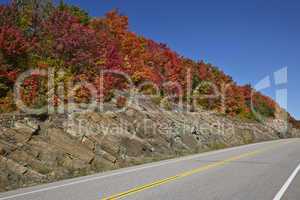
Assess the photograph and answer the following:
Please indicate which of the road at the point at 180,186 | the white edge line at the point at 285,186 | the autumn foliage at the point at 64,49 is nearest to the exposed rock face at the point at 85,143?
the autumn foliage at the point at 64,49

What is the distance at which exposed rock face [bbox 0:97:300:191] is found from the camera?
12.9m

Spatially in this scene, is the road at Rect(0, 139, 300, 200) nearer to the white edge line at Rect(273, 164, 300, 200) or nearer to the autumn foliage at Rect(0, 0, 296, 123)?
the white edge line at Rect(273, 164, 300, 200)

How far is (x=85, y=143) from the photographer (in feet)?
56.4

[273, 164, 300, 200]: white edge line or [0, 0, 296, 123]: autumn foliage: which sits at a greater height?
[0, 0, 296, 123]: autumn foliage

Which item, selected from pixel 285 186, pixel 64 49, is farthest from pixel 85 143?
pixel 285 186

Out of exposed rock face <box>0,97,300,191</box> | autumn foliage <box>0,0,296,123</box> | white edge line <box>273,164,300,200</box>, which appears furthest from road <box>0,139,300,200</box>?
autumn foliage <box>0,0,296,123</box>

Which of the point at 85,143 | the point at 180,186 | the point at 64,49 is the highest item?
the point at 64,49

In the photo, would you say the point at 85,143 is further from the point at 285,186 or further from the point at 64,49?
the point at 285,186

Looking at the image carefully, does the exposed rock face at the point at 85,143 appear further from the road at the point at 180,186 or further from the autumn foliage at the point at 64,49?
the road at the point at 180,186

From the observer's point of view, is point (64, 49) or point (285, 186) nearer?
point (285, 186)

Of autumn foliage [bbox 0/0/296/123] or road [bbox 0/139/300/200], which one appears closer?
road [bbox 0/139/300/200]

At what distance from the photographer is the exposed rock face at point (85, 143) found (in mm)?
12922

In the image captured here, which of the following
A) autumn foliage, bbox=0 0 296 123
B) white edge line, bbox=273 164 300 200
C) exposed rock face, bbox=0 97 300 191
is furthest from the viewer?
autumn foliage, bbox=0 0 296 123

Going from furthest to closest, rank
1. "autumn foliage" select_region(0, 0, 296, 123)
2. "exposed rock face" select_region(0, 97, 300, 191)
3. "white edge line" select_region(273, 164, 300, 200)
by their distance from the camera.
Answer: "autumn foliage" select_region(0, 0, 296, 123) < "exposed rock face" select_region(0, 97, 300, 191) < "white edge line" select_region(273, 164, 300, 200)
